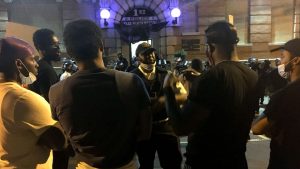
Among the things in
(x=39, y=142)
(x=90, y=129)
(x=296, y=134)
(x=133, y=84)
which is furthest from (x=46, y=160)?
(x=296, y=134)

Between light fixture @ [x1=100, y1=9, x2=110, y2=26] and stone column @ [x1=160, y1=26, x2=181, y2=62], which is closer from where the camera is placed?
light fixture @ [x1=100, y1=9, x2=110, y2=26]

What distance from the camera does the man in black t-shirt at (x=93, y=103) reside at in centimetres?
225

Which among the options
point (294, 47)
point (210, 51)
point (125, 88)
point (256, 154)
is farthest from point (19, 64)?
point (256, 154)

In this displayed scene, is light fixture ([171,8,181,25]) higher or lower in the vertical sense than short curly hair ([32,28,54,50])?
higher

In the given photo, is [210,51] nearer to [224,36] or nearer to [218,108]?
[224,36]

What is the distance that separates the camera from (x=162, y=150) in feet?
14.9

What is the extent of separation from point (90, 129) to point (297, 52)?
173 cm

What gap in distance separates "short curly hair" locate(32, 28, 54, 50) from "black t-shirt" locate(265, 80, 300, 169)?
7.68ft

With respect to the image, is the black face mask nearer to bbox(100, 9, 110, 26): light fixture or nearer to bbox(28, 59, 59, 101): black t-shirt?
bbox(28, 59, 59, 101): black t-shirt

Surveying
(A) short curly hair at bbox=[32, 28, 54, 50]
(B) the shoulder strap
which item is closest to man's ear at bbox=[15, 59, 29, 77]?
(B) the shoulder strap

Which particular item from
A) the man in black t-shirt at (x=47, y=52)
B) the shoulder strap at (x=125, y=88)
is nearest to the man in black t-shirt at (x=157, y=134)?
the man in black t-shirt at (x=47, y=52)

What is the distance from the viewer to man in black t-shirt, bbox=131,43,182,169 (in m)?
4.45

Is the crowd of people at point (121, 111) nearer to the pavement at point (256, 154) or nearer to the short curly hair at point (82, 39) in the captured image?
the short curly hair at point (82, 39)

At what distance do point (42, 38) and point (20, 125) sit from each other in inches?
74.8
